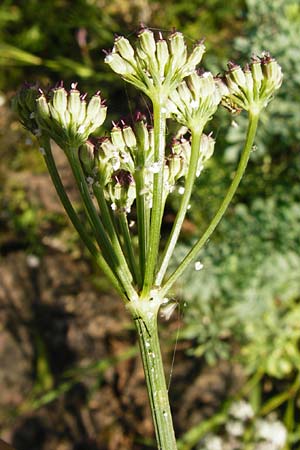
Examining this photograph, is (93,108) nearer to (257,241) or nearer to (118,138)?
(118,138)

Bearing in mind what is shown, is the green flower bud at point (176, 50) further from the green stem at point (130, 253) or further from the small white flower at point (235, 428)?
the small white flower at point (235, 428)

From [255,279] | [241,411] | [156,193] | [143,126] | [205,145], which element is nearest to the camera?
[156,193]

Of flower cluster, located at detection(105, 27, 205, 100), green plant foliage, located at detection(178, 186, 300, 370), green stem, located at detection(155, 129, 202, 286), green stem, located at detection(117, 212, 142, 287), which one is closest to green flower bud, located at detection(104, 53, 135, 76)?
flower cluster, located at detection(105, 27, 205, 100)

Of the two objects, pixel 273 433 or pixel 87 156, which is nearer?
pixel 87 156

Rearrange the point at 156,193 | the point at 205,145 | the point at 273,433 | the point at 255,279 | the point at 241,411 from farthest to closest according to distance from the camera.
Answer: the point at 255,279
the point at 241,411
the point at 273,433
the point at 205,145
the point at 156,193

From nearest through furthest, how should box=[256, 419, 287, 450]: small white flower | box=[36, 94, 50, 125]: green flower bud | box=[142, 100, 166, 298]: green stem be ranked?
1. box=[142, 100, 166, 298]: green stem
2. box=[36, 94, 50, 125]: green flower bud
3. box=[256, 419, 287, 450]: small white flower

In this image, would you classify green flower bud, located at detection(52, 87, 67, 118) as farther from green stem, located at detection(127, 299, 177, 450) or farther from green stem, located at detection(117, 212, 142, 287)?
green stem, located at detection(127, 299, 177, 450)

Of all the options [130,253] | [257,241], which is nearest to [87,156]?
[130,253]
